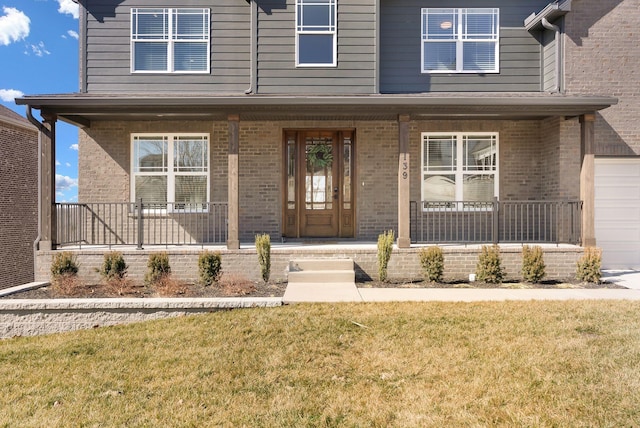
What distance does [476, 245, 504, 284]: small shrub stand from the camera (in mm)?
7320

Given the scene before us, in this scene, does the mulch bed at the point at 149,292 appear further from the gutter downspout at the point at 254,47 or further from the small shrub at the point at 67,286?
the gutter downspout at the point at 254,47

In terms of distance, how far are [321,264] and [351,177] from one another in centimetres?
299

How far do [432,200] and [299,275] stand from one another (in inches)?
160

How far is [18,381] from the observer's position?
3.71m

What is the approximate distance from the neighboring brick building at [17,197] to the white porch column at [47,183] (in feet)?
27.4

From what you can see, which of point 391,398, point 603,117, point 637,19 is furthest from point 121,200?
point 637,19

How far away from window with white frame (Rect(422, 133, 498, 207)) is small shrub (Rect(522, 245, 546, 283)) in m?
2.49

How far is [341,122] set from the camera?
31.2ft

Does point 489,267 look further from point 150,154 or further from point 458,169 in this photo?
point 150,154

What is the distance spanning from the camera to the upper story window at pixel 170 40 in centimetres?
936

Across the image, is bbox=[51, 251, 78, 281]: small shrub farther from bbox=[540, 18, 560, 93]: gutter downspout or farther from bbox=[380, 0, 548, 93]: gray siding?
bbox=[540, 18, 560, 93]: gutter downspout

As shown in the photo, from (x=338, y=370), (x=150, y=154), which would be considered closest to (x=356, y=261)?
(x=338, y=370)

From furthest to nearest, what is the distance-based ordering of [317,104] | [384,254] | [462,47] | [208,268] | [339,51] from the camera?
1. [462,47]
2. [339,51]
3. [317,104]
4. [384,254]
5. [208,268]

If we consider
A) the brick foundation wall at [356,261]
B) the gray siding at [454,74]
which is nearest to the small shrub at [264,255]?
the brick foundation wall at [356,261]
